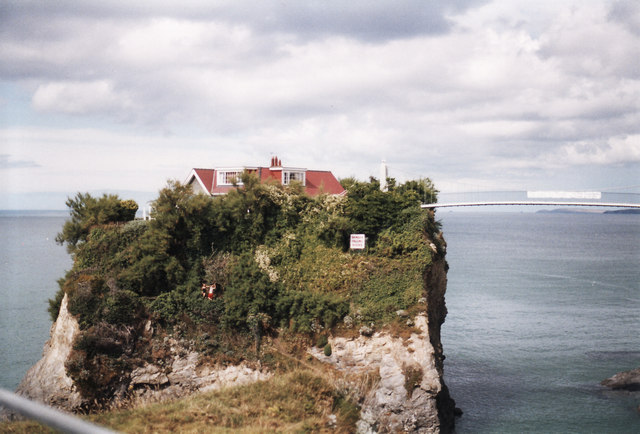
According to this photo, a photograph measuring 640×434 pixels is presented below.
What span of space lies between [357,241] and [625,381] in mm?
20671

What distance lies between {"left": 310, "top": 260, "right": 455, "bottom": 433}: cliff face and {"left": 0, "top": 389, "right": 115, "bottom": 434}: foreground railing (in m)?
20.1

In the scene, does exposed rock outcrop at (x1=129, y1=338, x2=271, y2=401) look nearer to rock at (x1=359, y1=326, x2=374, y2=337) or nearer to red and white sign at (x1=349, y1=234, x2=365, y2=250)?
rock at (x1=359, y1=326, x2=374, y2=337)

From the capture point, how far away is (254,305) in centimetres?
2608

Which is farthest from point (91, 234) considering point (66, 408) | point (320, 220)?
point (320, 220)

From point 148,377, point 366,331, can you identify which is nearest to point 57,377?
point 148,377

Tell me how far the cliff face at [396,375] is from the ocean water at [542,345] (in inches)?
299

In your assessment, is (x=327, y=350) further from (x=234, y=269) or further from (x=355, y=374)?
(x=234, y=269)

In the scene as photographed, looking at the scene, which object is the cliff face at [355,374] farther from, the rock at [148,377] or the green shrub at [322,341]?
the green shrub at [322,341]

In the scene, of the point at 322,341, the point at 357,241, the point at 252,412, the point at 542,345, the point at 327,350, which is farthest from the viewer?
the point at 542,345

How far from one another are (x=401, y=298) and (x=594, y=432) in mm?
13448

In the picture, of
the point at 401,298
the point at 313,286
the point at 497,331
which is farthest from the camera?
the point at 497,331

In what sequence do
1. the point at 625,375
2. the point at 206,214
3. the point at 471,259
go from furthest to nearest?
the point at 471,259 → the point at 625,375 → the point at 206,214

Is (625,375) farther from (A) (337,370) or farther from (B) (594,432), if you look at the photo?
(A) (337,370)

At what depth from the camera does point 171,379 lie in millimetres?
24719
